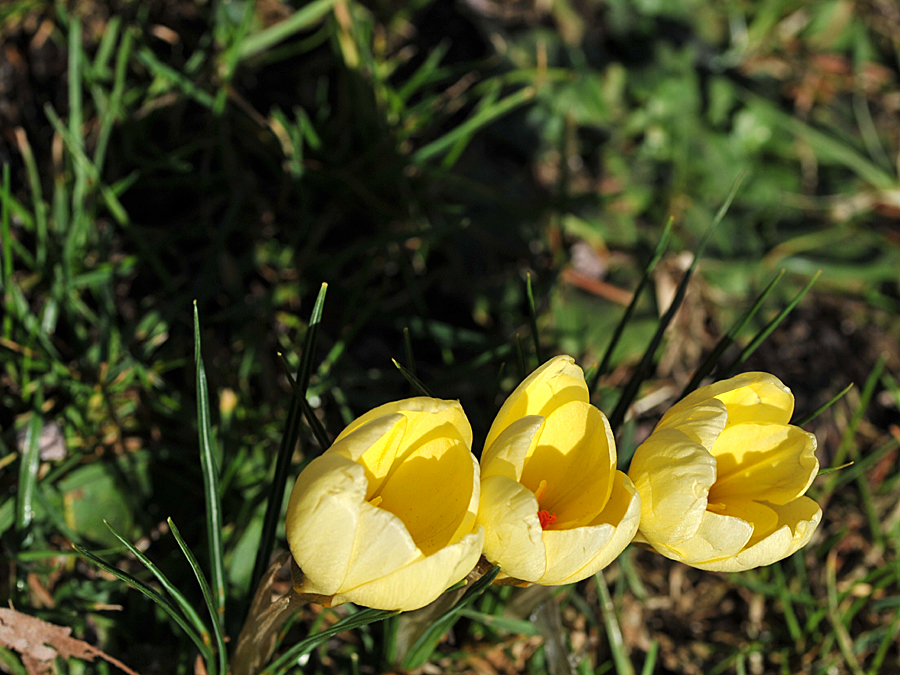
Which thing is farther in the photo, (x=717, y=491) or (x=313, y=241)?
(x=313, y=241)

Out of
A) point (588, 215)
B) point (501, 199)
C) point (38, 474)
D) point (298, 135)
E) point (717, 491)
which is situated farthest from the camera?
point (588, 215)

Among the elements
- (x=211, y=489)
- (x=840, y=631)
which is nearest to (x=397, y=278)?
(x=211, y=489)

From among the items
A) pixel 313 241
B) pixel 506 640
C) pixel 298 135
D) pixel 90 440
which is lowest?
pixel 506 640

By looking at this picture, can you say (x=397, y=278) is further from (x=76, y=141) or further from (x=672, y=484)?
(x=672, y=484)

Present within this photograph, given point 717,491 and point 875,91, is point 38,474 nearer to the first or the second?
point 717,491

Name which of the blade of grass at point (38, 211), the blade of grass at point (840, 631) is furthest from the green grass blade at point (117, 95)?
the blade of grass at point (840, 631)

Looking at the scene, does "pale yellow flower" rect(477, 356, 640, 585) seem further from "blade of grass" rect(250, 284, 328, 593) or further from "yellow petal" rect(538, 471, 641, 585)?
"blade of grass" rect(250, 284, 328, 593)

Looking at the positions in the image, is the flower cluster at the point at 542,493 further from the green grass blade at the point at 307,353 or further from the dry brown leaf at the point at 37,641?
the dry brown leaf at the point at 37,641

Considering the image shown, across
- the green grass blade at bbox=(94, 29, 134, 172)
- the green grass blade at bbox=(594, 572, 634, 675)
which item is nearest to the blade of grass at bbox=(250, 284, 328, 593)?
the green grass blade at bbox=(594, 572, 634, 675)

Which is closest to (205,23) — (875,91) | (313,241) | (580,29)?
(313,241)
